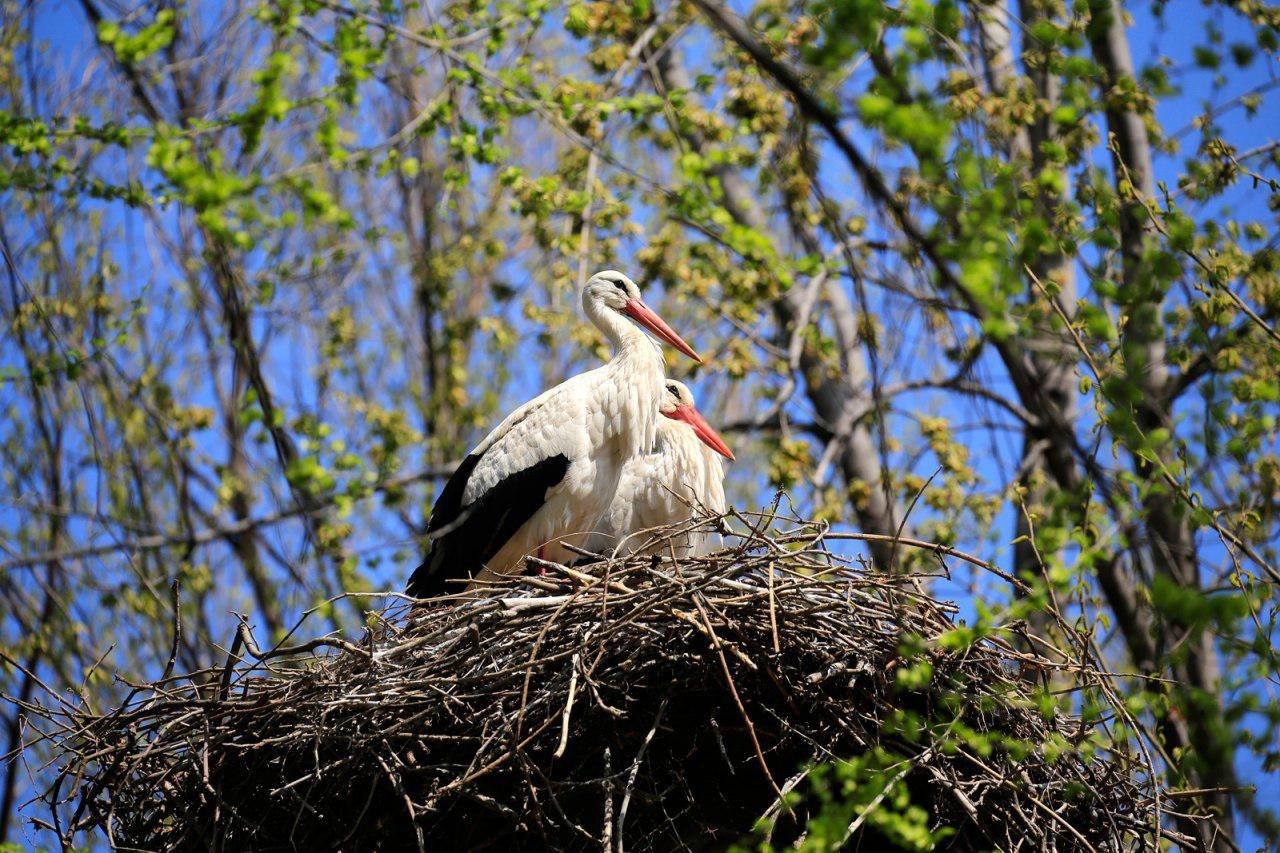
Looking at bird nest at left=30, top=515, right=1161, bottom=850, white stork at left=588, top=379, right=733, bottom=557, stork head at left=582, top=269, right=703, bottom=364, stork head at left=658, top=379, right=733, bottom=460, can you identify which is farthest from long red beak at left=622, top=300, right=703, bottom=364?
bird nest at left=30, top=515, right=1161, bottom=850

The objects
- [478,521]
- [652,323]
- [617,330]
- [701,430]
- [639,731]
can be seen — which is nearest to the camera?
[639,731]

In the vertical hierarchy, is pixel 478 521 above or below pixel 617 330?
below

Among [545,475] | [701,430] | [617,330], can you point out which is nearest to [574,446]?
[545,475]

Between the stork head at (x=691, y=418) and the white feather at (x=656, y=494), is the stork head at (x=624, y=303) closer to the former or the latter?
the stork head at (x=691, y=418)

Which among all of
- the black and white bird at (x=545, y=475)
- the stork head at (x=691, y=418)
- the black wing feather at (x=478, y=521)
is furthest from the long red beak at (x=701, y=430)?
the black wing feather at (x=478, y=521)

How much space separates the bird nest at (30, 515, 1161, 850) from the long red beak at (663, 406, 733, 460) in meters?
1.98

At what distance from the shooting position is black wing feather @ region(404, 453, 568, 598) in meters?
5.59

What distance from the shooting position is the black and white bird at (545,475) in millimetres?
5605

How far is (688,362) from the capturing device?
852 cm

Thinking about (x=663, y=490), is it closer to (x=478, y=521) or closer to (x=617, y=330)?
(x=478, y=521)

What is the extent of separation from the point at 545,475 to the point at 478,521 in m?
0.37

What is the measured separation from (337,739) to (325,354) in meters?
7.25

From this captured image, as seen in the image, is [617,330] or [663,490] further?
[617,330]

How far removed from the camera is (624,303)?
21.6ft
